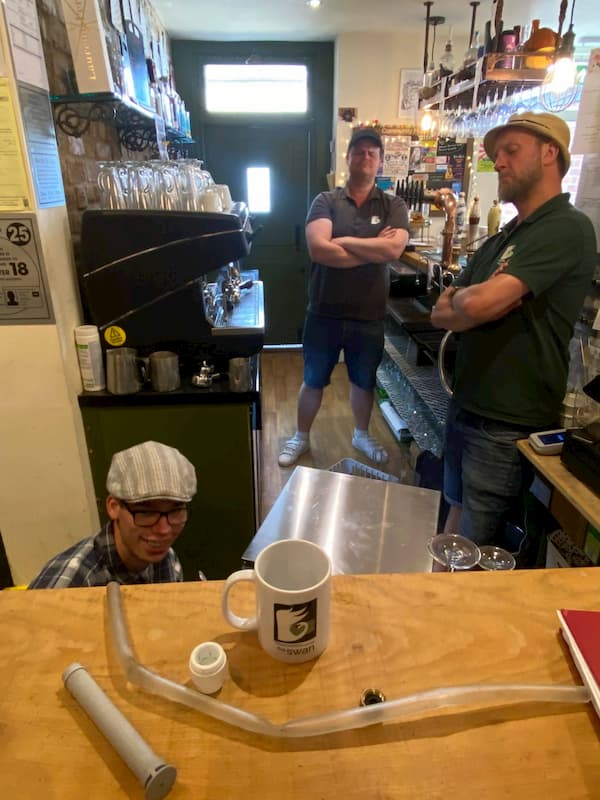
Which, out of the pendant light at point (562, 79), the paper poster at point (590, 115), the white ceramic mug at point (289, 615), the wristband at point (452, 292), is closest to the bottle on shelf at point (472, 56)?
the pendant light at point (562, 79)

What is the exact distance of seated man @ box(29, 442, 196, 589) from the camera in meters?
1.15

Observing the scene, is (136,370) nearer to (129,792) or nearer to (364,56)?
(129,792)

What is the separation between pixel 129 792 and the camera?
488 mm

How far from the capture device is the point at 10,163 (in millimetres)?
1387

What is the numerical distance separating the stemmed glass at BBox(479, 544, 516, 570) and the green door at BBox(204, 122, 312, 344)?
12.1ft

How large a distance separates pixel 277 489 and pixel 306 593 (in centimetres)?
230

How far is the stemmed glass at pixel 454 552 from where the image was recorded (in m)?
0.90

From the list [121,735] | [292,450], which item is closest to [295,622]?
[121,735]

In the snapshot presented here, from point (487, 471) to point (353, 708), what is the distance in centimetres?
131

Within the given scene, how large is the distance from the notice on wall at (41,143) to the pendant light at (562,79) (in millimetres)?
2170

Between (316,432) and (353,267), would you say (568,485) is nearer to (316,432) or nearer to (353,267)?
(353,267)

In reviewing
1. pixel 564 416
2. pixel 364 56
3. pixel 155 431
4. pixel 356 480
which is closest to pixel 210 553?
pixel 155 431

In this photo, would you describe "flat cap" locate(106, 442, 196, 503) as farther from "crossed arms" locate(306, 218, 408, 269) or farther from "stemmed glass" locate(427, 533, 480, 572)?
"crossed arms" locate(306, 218, 408, 269)

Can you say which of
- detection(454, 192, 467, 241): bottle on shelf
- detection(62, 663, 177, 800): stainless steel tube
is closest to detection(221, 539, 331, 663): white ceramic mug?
detection(62, 663, 177, 800): stainless steel tube
